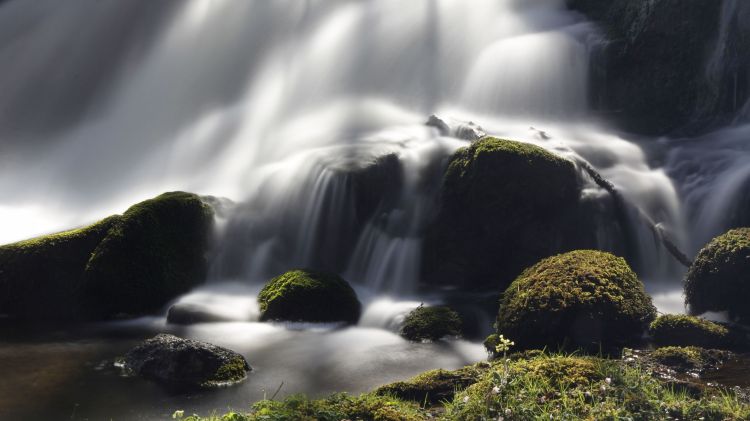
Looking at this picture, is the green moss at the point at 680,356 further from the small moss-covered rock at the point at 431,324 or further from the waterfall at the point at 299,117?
the waterfall at the point at 299,117

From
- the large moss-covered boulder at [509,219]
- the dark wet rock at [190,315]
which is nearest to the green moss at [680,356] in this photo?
the large moss-covered boulder at [509,219]

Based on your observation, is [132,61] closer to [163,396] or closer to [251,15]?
[251,15]

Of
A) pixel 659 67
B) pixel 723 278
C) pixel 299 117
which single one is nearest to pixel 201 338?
pixel 723 278

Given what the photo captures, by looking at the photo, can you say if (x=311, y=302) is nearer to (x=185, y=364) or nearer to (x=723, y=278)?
(x=185, y=364)

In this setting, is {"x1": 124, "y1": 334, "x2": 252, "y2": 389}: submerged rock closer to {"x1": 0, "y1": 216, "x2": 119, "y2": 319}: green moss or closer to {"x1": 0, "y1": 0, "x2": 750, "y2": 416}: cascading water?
{"x1": 0, "y1": 0, "x2": 750, "y2": 416}: cascading water

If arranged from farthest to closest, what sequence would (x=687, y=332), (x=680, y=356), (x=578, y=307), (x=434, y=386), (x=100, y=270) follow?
(x=100, y=270) → (x=687, y=332) → (x=578, y=307) → (x=680, y=356) → (x=434, y=386)

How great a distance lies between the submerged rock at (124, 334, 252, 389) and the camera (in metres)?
8.55

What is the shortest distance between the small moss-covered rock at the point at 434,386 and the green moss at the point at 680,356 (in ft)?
7.59

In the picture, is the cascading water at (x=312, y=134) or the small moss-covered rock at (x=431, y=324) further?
the cascading water at (x=312, y=134)

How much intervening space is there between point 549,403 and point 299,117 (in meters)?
18.3

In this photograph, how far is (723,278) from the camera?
34.4 ft

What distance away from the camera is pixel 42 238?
13.5 m

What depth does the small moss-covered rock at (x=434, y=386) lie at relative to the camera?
7.14m

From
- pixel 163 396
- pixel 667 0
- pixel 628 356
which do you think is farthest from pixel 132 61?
pixel 628 356
